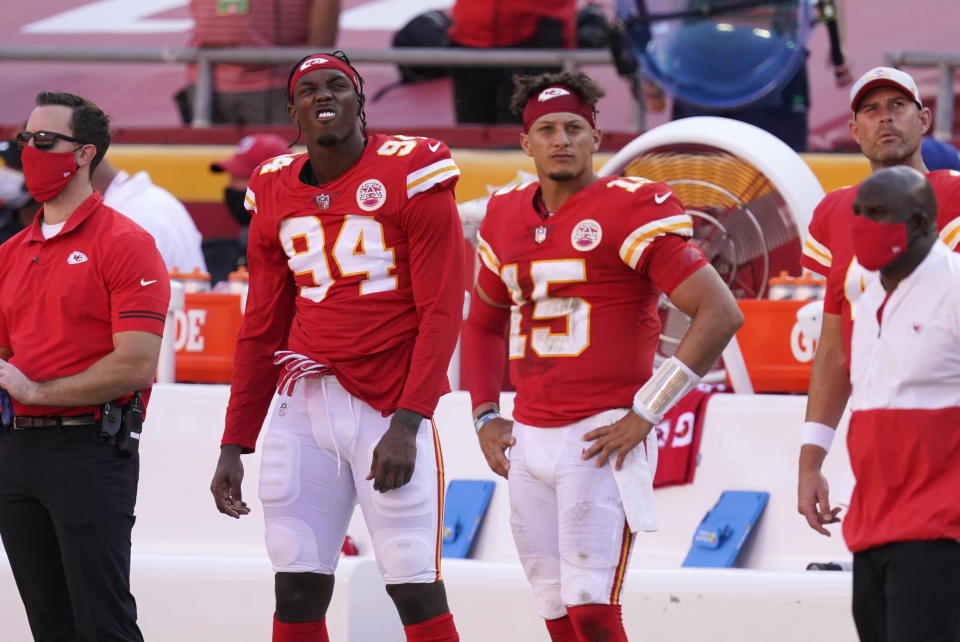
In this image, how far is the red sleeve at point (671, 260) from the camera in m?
3.89

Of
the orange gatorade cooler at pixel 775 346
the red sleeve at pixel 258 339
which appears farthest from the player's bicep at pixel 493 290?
the orange gatorade cooler at pixel 775 346

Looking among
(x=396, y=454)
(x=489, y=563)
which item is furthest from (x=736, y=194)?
(x=396, y=454)

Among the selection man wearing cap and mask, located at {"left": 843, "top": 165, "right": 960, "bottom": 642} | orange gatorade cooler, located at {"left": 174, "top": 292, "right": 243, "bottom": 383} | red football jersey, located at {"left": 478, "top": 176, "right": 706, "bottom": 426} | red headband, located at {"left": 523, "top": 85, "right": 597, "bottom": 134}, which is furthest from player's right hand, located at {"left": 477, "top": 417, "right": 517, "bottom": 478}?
orange gatorade cooler, located at {"left": 174, "top": 292, "right": 243, "bottom": 383}

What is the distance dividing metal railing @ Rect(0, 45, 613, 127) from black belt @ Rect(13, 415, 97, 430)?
432 centimetres

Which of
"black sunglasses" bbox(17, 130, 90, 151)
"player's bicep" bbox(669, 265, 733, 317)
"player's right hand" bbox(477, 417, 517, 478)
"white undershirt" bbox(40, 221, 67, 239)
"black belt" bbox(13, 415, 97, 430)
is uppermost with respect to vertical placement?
"black sunglasses" bbox(17, 130, 90, 151)

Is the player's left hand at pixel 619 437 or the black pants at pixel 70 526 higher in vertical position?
the player's left hand at pixel 619 437

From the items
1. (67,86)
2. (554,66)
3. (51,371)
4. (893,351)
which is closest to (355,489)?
(51,371)

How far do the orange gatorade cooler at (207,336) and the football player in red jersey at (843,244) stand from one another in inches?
117

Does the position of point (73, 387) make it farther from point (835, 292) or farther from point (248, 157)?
point (248, 157)

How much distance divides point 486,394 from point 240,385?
69 cm

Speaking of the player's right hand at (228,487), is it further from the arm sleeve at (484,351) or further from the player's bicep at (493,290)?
the player's bicep at (493,290)

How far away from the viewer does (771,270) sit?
5.73 metres

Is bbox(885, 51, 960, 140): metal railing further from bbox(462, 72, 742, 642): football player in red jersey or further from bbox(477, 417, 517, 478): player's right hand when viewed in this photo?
bbox(477, 417, 517, 478): player's right hand

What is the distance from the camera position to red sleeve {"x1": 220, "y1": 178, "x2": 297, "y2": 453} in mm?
4055
